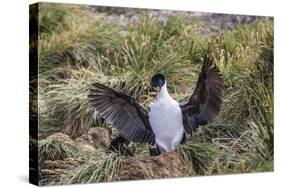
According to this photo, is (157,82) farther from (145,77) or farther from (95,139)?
(95,139)

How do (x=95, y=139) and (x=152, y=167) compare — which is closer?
(x=95, y=139)

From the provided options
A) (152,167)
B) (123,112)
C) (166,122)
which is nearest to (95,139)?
(123,112)

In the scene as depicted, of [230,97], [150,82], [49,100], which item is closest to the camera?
[49,100]

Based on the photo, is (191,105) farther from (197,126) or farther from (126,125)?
(126,125)

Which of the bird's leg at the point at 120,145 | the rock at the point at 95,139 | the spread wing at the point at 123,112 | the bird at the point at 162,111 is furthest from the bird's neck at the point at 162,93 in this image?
the rock at the point at 95,139

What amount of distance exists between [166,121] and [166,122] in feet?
0.04

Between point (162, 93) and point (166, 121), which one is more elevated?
point (162, 93)

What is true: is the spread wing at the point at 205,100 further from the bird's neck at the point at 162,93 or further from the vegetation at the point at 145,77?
the bird's neck at the point at 162,93

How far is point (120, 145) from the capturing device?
27.1 feet

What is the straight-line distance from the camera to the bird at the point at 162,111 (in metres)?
8.22

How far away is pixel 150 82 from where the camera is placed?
8430 millimetres

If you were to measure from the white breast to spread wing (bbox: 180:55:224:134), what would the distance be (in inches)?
4.0

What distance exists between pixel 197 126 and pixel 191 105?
0.29 metres

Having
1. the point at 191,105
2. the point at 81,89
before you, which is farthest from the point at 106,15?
the point at 191,105
